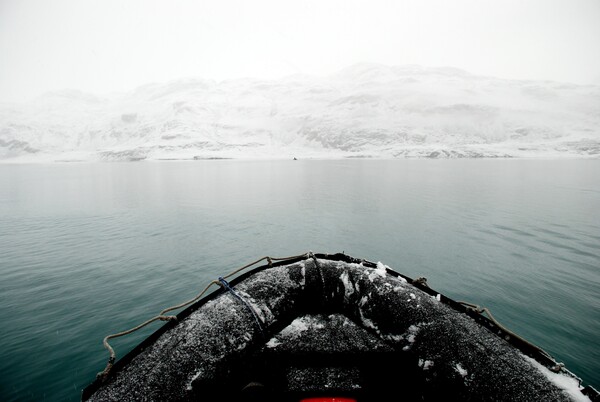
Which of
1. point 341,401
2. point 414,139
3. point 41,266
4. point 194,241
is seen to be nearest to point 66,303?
point 41,266

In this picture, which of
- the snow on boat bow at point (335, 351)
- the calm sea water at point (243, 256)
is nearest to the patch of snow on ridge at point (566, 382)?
the snow on boat bow at point (335, 351)

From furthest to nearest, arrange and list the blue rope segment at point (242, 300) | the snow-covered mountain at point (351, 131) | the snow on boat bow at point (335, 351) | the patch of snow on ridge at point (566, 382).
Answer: the snow-covered mountain at point (351, 131), the blue rope segment at point (242, 300), the snow on boat bow at point (335, 351), the patch of snow on ridge at point (566, 382)

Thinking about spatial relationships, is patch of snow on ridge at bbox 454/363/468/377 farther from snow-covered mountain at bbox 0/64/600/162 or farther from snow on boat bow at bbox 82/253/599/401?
snow-covered mountain at bbox 0/64/600/162

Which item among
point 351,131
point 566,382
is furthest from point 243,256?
point 351,131

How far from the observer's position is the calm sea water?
6.25m

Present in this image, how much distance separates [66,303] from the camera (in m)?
7.89

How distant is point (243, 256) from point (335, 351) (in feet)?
28.7

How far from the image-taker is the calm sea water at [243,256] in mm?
6246

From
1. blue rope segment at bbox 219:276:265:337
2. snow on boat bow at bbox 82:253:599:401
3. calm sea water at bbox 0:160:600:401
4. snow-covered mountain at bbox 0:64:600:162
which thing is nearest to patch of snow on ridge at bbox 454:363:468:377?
snow on boat bow at bbox 82:253:599:401

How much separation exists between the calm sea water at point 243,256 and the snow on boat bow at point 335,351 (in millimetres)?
3540

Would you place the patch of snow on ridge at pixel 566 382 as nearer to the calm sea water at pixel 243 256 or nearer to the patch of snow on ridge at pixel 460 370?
the patch of snow on ridge at pixel 460 370

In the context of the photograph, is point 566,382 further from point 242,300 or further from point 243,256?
point 243,256

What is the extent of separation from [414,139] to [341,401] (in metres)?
165

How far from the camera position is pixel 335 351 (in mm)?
3982
